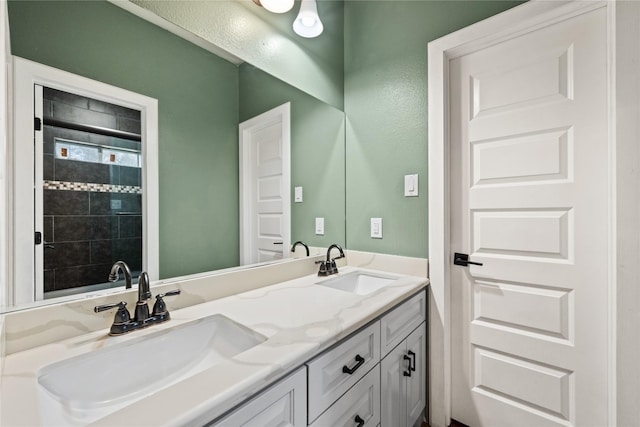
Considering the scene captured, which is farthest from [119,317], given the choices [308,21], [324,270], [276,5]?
[308,21]

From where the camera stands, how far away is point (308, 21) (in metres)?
1.46

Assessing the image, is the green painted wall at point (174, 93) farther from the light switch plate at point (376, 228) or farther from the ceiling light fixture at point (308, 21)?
the light switch plate at point (376, 228)

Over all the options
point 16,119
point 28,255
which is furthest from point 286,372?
point 16,119

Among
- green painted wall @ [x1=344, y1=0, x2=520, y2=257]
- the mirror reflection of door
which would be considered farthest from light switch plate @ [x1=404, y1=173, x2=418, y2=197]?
the mirror reflection of door

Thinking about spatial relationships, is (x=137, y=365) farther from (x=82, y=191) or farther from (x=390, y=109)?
(x=390, y=109)

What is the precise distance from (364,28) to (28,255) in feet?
6.32

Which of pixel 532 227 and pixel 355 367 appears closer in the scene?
pixel 355 367

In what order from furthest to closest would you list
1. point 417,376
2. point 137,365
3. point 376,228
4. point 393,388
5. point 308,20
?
point 376,228 < point 308,20 < point 417,376 < point 393,388 < point 137,365

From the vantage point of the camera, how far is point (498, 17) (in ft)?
4.11

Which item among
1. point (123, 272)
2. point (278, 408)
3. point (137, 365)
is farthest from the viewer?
point (123, 272)

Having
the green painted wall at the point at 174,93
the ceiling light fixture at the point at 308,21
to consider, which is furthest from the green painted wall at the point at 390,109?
the green painted wall at the point at 174,93

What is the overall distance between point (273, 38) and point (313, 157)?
0.64 meters

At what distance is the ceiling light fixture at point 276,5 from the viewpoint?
130 cm

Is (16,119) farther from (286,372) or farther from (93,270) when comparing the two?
(286,372)
